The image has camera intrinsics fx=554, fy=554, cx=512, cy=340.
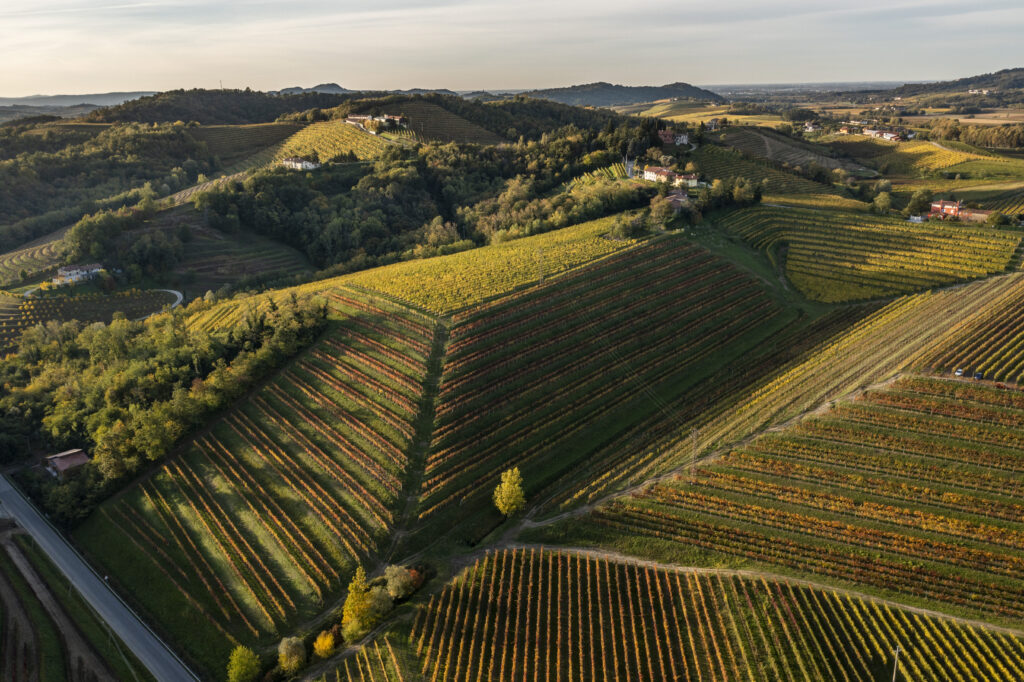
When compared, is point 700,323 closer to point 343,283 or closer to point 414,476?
point 414,476

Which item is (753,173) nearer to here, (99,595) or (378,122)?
(378,122)

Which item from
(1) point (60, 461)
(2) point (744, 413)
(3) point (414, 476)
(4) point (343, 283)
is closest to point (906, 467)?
(2) point (744, 413)

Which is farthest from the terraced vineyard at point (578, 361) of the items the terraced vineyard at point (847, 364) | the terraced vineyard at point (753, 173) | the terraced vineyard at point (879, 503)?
the terraced vineyard at point (753, 173)

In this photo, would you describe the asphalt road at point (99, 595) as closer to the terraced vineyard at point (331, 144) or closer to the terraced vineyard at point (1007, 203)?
the terraced vineyard at point (331, 144)

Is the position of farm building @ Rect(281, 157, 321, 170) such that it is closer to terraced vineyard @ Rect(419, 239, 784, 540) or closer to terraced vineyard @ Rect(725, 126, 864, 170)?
terraced vineyard @ Rect(419, 239, 784, 540)

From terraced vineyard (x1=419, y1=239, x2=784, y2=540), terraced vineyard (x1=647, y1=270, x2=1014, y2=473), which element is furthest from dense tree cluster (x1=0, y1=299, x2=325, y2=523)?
terraced vineyard (x1=647, y1=270, x2=1014, y2=473)

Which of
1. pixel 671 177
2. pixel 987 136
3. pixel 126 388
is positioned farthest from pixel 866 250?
pixel 987 136
